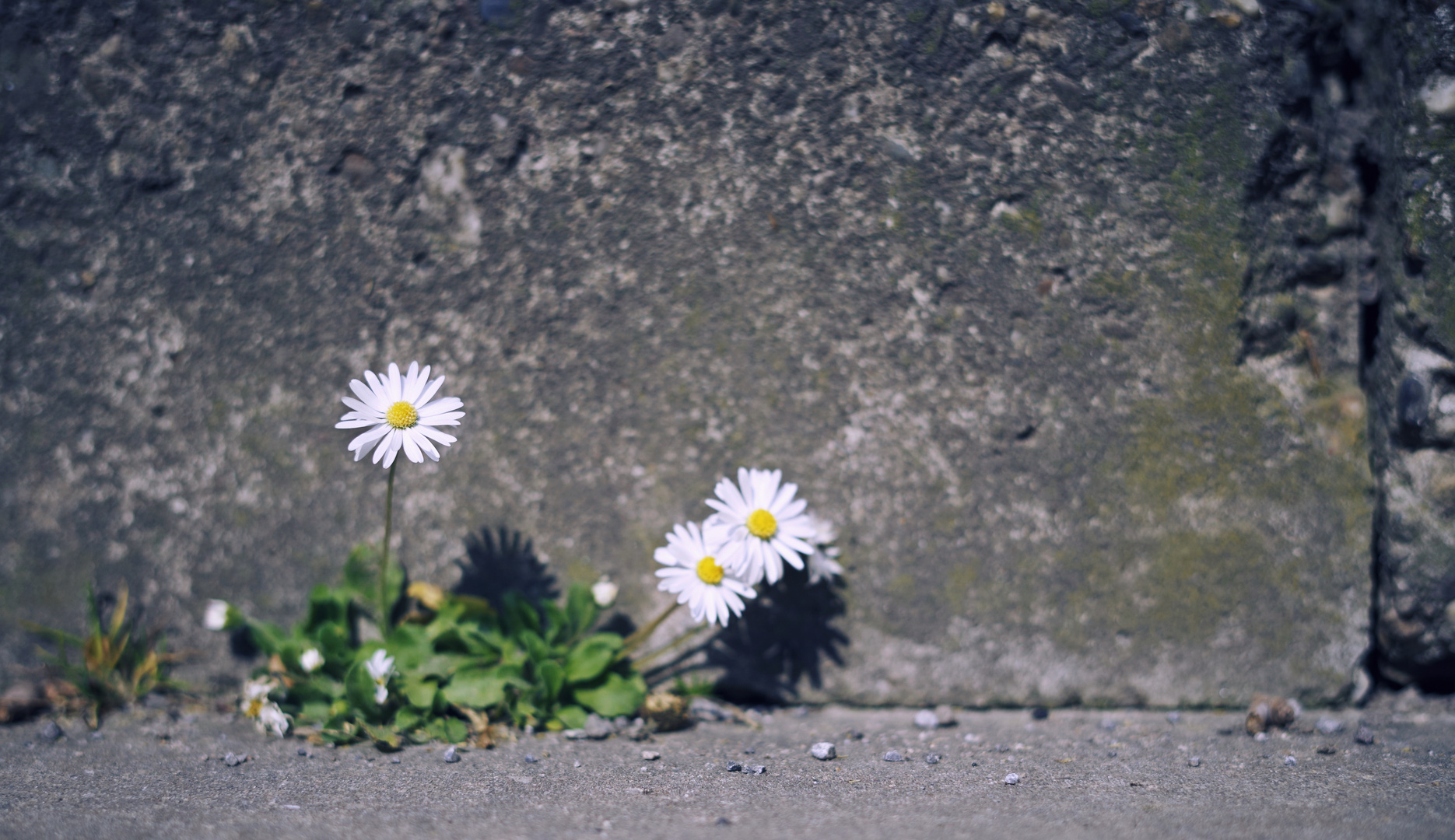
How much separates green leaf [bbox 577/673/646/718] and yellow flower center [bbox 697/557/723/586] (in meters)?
0.30

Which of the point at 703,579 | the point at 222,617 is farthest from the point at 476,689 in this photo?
the point at 222,617

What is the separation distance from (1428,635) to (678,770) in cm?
167

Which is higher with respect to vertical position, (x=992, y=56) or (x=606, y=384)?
(x=992, y=56)

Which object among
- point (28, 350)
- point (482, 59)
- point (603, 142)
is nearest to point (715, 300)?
point (603, 142)

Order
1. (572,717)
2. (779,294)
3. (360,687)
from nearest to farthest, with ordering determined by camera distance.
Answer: (360,687) < (572,717) < (779,294)

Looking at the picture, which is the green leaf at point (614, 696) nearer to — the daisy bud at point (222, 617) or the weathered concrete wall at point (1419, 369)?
the daisy bud at point (222, 617)

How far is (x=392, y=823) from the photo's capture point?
4.12ft

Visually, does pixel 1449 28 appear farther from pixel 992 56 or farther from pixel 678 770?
pixel 678 770

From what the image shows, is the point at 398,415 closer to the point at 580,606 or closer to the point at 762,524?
the point at 580,606

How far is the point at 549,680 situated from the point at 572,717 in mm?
95

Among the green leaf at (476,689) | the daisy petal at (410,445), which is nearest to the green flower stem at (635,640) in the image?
Result: the green leaf at (476,689)

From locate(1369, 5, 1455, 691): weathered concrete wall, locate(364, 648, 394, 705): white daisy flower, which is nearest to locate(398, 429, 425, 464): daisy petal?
locate(364, 648, 394, 705): white daisy flower

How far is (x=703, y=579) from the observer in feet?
5.39

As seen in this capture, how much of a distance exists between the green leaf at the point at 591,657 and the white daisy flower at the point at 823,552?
0.45 m
